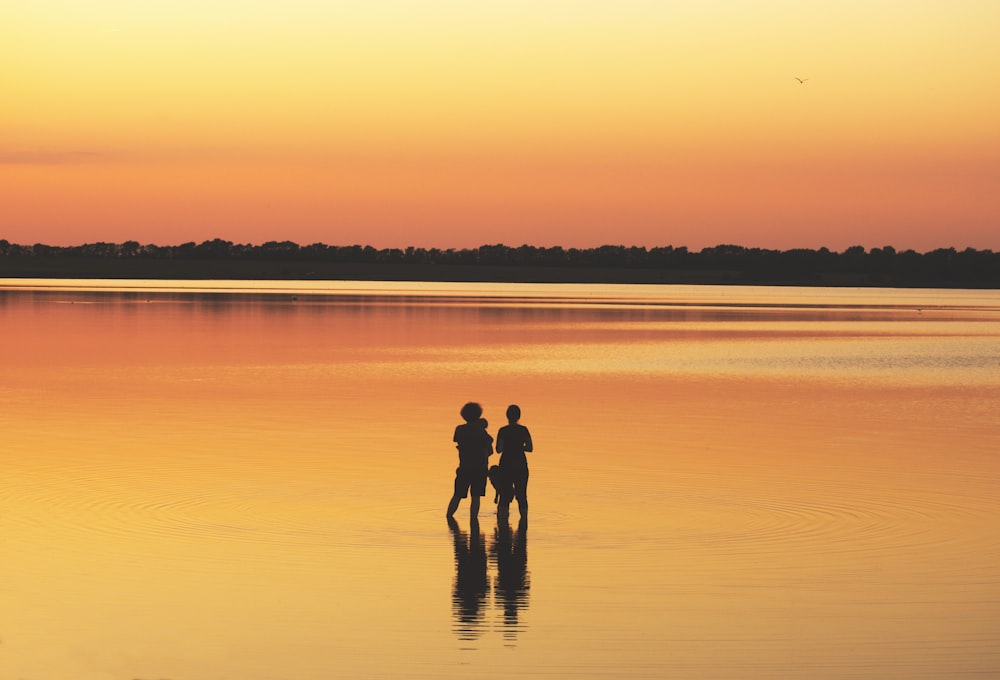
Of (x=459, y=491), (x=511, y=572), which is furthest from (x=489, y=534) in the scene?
(x=511, y=572)

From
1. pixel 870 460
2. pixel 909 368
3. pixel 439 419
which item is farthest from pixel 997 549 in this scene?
pixel 909 368

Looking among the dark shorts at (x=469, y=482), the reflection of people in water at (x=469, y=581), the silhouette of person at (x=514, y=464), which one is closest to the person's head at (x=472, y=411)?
the silhouette of person at (x=514, y=464)

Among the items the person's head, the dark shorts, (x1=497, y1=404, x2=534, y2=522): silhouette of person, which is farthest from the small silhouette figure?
the person's head

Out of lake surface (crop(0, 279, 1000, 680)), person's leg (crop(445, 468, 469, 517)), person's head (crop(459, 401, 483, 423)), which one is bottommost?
lake surface (crop(0, 279, 1000, 680))

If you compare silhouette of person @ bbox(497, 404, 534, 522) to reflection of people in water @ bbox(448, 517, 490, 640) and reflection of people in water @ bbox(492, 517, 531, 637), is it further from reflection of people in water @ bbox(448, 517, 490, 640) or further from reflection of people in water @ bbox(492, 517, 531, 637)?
reflection of people in water @ bbox(448, 517, 490, 640)

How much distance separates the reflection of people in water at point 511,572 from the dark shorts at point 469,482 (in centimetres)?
42

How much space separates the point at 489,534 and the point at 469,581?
2.27 meters

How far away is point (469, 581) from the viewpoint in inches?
500

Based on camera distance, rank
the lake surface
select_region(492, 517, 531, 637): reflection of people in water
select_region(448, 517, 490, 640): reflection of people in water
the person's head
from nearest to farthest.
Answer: the lake surface < select_region(448, 517, 490, 640): reflection of people in water < select_region(492, 517, 531, 637): reflection of people in water < the person's head

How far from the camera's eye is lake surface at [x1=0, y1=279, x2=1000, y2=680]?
1048cm

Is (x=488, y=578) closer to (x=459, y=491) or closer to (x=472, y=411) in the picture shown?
(x=459, y=491)

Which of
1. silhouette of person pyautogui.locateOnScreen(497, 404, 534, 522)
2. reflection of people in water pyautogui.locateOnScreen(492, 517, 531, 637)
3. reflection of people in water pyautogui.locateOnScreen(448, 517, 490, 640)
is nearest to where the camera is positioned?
reflection of people in water pyautogui.locateOnScreen(448, 517, 490, 640)

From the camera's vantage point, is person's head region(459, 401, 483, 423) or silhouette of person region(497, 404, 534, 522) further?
silhouette of person region(497, 404, 534, 522)

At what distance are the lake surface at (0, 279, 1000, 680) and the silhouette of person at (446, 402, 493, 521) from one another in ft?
1.06
